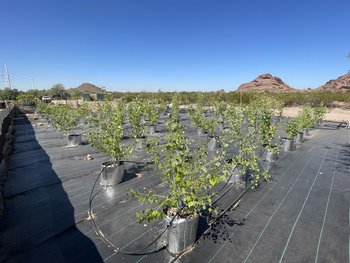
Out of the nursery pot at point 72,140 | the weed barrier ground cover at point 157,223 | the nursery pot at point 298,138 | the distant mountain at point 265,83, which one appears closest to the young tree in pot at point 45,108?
the nursery pot at point 72,140

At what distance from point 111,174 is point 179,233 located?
2.46 metres

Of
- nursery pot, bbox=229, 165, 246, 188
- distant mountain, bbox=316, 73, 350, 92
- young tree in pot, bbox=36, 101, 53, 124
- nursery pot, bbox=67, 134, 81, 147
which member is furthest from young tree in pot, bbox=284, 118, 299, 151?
distant mountain, bbox=316, 73, 350, 92

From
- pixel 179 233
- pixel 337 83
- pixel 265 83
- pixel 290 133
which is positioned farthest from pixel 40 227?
pixel 337 83

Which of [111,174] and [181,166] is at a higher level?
[181,166]

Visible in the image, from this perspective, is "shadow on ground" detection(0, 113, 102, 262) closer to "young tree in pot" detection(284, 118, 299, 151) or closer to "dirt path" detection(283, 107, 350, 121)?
"young tree in pot" detection(284, 118, 299, 151)

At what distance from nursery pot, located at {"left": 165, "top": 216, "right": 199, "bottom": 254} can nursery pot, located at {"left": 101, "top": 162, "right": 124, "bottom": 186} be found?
2296 millimetres

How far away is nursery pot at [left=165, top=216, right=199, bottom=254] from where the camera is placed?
2.65 meters

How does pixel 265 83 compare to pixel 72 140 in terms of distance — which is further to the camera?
pixel 265 83

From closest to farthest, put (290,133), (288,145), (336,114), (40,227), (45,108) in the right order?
(40,227), (290,133), (288,145), (45,108), (336,114)

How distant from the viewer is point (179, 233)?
2662mm

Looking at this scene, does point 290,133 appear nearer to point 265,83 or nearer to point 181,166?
point 181,166

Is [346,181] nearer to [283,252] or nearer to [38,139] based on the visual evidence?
[283,252]

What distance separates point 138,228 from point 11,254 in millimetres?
1549

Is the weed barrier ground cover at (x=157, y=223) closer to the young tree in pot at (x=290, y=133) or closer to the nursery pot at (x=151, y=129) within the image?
the young tree in pot at (x=290, y=133)
